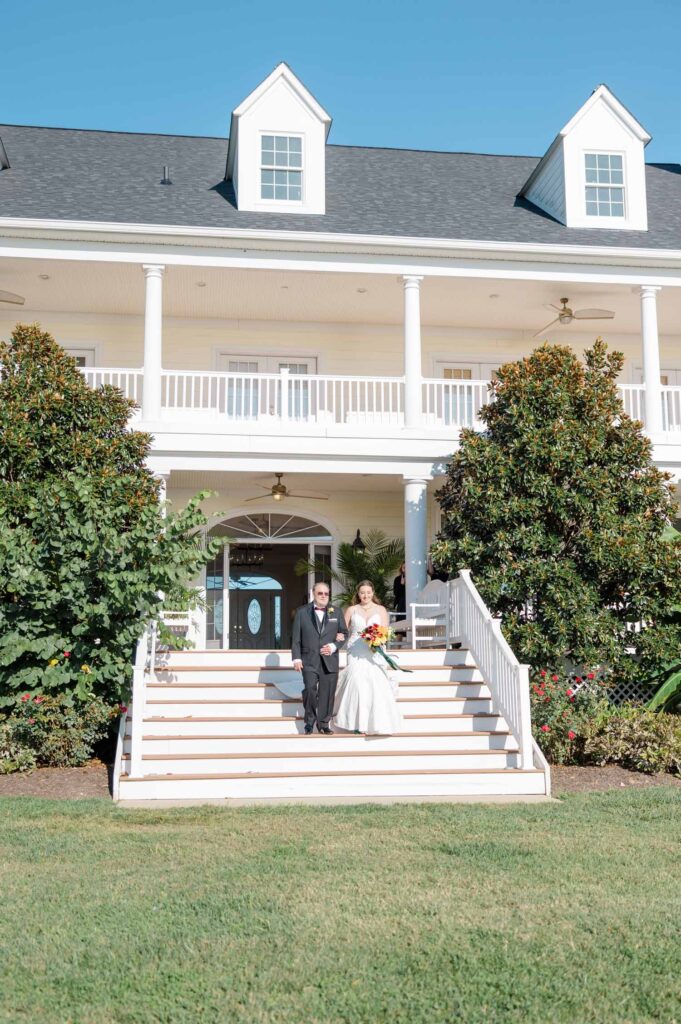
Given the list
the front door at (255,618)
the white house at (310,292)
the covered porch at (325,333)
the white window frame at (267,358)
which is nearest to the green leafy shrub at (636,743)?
the white house at (310,292)

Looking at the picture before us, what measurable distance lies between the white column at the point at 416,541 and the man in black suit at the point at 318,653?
4.30 m

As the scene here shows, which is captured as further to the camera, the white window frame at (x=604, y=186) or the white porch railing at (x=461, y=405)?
the white window frame at (x=604, y=186)

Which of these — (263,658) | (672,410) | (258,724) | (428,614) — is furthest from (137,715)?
(672,410)

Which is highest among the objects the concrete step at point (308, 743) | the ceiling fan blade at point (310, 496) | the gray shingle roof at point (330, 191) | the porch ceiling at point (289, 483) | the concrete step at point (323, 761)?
the gray shingle roof at point (330, 191)

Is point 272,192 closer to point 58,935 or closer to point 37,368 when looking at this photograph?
point 37,368

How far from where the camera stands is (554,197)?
17.6 metres

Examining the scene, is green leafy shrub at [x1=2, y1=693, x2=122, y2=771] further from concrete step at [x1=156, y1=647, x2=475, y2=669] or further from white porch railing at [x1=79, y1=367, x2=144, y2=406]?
white porch railing at [x1=79, y1=367, x2=144, y2=406]

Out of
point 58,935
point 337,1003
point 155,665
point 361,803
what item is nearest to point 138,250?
point 155,665

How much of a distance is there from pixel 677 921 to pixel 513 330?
14522mm

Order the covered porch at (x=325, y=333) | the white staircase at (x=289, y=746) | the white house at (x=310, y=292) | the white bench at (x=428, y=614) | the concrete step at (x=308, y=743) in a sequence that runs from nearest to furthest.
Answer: the white staircase at (x=289, y=746) < the concrete step at (x=308, y=743) < the white bench at (x=428, y=614) < the white house at (x=310, y=292) < the covered porch at (x=325, y=333)

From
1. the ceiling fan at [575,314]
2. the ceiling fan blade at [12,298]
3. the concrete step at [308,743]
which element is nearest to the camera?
the concrete step at [308,743]

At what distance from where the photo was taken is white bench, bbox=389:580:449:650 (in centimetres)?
1308

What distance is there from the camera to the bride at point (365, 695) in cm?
1017

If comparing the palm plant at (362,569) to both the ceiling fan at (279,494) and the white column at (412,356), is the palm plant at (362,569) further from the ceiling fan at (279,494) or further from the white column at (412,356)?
the white column at (412,356)
